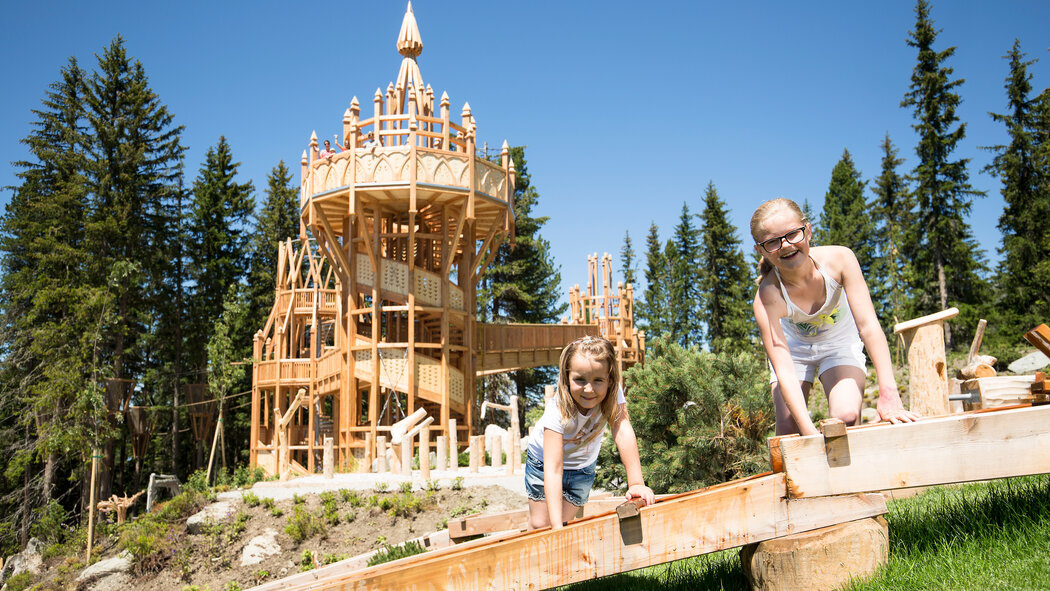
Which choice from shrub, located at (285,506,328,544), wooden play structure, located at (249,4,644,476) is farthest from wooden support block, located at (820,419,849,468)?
wooden play structure, located at (249,4,644,476)

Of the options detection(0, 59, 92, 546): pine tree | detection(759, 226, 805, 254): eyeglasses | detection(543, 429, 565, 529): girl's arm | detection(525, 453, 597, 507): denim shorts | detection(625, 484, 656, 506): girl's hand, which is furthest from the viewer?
detection(0, 59, 92, 546): pine tree

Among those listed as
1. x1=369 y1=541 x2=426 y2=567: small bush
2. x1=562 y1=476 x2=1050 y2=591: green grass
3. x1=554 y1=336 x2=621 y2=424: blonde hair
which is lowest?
x1=369 y1=541 x2=426 y2=567: small bush

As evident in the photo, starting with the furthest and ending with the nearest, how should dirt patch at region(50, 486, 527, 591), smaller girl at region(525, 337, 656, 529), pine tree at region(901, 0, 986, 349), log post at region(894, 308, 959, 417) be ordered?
pine tree at region(901, 0, 986, 349)
dirt patch at region(50, 486, 527, 591)
log post at region(894, 308, 959, 417)
smaller girl at region(525, 337, 656, 529)

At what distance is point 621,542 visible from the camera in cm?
307

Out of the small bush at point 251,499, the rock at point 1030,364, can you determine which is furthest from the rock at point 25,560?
the rock at point 1030,364

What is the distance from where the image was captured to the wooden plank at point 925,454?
299cm

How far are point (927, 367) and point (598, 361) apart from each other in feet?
12.9

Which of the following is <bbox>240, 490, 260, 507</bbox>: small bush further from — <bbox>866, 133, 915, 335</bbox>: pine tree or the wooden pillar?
<bbox>866, 133, 915, 335</bbox>: pine tree

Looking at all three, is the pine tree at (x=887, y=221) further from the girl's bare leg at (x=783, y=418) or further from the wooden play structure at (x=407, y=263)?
the girl's bare leg at (x=783, y=418)

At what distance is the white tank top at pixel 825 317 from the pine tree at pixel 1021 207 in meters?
32.0

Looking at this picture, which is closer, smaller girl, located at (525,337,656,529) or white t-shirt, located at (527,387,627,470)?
smaller girl, located at (525,337,656,529)

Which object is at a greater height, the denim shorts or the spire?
the spire

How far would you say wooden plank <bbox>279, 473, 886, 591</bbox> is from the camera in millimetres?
3051

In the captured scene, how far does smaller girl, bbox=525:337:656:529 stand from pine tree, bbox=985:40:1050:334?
32.4 meters
